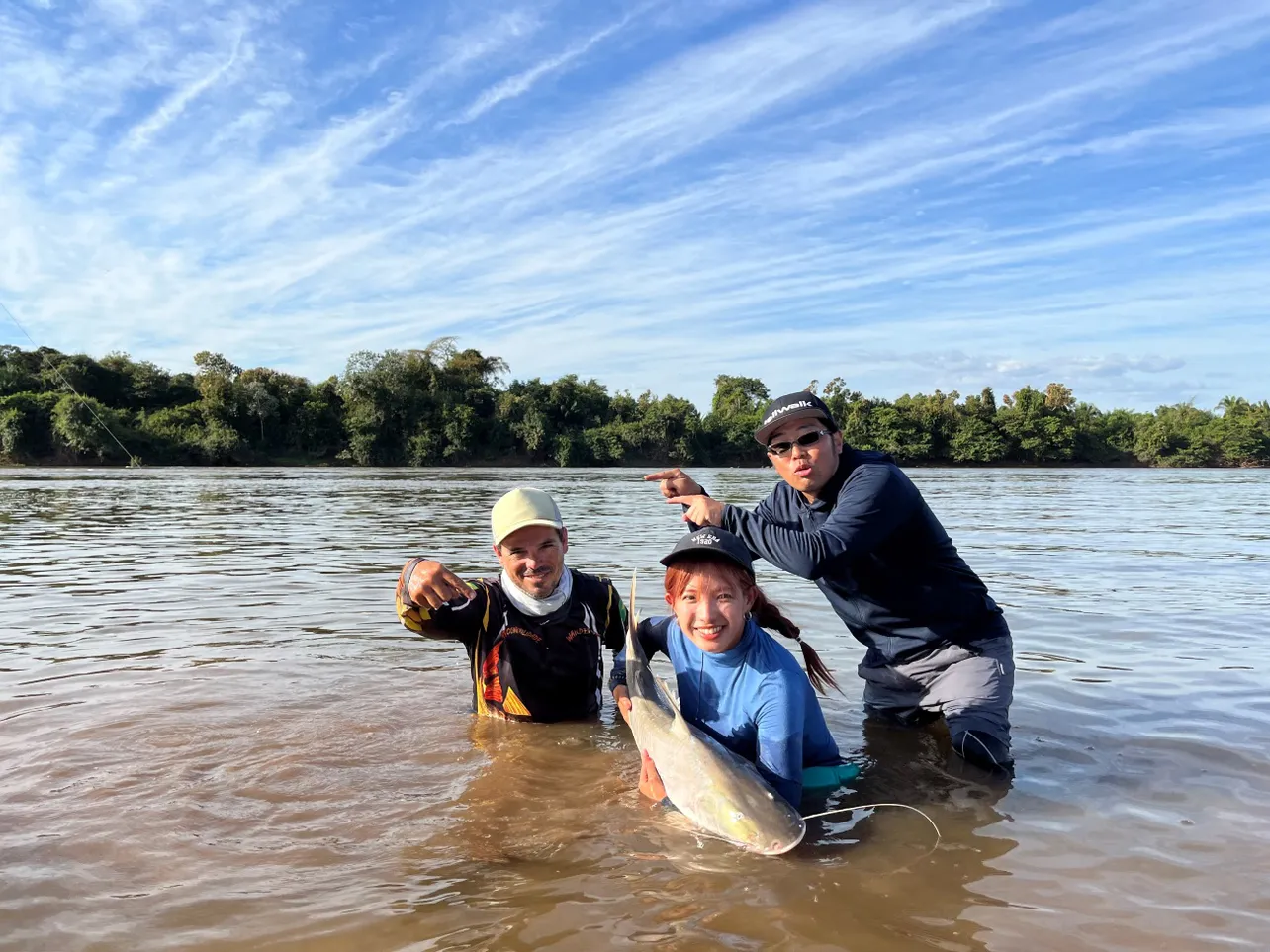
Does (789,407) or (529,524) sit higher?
(789,407)

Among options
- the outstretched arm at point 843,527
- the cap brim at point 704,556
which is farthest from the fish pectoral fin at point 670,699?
the outstretched arm at point 843,527

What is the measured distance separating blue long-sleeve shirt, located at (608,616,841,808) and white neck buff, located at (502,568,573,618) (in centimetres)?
54

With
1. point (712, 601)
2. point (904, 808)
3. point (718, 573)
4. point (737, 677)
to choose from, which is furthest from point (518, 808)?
point (904, 808)

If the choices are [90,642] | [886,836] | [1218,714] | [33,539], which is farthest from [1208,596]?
[33,539]

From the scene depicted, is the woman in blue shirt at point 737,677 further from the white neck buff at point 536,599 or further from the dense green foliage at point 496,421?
the dense green foliage at point 496,421

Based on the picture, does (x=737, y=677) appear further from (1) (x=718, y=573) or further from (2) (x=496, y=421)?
(2) (x=496, y=421)

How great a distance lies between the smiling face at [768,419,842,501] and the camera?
4293 mm

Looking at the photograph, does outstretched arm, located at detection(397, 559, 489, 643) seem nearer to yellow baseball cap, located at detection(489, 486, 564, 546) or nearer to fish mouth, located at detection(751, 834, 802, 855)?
yellow baseball cap, located at detection(489, 486, 564, 546)

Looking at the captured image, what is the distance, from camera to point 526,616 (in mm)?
4605

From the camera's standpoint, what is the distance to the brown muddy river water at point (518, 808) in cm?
282

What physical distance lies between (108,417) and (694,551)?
6761cm

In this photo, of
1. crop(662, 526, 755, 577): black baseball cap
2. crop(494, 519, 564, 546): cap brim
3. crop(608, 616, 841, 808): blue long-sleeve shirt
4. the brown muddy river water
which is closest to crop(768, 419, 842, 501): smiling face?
crop(662, 526, 755, 577): black baseball cap

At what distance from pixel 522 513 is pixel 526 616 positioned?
0.71 m

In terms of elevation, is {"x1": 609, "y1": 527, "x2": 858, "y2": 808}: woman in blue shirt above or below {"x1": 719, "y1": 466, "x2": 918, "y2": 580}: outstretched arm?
below
